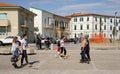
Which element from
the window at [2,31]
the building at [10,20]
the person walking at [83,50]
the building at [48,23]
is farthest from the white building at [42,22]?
the person walking at [83,50]

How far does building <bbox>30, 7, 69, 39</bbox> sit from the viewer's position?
6869 centimetres

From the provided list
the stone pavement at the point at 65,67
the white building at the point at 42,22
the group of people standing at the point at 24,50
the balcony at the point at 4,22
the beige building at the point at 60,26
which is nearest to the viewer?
the stone pavement at the point at 65,67

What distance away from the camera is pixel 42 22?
226ft

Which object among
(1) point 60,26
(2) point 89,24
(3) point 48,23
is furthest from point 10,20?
(2) point 89,24

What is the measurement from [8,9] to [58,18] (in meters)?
35.6

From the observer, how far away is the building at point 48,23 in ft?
225

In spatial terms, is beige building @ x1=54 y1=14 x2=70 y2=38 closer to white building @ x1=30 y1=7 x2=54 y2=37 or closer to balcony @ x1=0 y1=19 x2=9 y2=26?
white building @ x1=30 y1=7 x2=54 y2=37

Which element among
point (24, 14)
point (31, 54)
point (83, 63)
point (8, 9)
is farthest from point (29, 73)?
point (24, 14)

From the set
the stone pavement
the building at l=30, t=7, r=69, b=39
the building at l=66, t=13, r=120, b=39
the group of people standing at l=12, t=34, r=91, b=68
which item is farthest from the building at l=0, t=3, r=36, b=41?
the building at l=66, t=13, r=120, b=39

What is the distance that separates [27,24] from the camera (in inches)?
2217

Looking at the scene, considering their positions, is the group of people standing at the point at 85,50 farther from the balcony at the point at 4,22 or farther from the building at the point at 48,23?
the building at the point at 48,23

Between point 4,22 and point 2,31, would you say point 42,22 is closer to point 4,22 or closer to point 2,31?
point 2,31

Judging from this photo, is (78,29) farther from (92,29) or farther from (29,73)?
(29,73)

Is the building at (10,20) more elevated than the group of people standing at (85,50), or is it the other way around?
the building at (10,20)
